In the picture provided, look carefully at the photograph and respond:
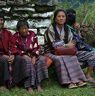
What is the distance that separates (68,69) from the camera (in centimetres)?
834

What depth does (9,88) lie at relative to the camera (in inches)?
316

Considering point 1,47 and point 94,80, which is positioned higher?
point 1,47

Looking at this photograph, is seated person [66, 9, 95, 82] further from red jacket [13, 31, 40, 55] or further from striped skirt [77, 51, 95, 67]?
red jacket [13, 31, 40, 55]

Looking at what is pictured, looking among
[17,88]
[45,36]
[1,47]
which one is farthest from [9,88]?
[45,36]

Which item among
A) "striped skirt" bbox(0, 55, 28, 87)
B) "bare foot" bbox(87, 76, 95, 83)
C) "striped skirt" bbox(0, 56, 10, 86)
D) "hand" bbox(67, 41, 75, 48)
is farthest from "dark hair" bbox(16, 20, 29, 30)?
"bare foot" bbox(87, 76, 95, 83)

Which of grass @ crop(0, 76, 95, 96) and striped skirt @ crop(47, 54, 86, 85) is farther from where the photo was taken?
striped skirt @ crop(47, 54, 86, 85)

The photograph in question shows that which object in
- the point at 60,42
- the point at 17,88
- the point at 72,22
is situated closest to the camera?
the point at 17,88

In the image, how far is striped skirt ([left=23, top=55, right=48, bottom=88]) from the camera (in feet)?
26.3

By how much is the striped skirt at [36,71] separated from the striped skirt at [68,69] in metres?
0.29

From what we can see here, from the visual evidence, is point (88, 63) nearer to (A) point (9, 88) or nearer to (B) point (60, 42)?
(B) point (60, 42)

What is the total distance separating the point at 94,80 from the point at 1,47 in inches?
76.8

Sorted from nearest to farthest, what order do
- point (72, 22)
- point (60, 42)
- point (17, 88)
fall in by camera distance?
point (17, 88) < point (60, 42) < point (72, 22)

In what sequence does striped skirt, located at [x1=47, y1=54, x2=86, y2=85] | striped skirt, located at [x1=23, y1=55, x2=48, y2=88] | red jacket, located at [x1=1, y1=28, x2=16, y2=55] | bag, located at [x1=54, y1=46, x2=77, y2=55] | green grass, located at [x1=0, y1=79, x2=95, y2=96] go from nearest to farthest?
green grass, located at [x1=0, y1=79, x2=95, y2=96], striped skirt, located at [x1=23, y1=55, x2=48, y2=88], red jacket, located at [x1=1, y1=28, x2=16, y2=55], striped skirt, located at [x1=47, y1=54, x2=86, y2=85], bag, located at [x1=54, y1=46, x2=77, y2=55]

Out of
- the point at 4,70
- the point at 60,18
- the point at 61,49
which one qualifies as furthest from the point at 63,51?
the point at 4,70
